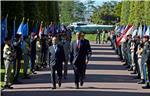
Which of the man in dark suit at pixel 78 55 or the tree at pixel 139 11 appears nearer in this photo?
the man in dark suit at pixel 78 55

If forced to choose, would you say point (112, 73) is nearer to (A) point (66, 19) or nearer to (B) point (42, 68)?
(B) point (42, 68)

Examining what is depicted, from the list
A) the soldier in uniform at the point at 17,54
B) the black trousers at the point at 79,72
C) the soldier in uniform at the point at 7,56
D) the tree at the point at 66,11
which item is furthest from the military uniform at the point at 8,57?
the tree at the point at 66,11

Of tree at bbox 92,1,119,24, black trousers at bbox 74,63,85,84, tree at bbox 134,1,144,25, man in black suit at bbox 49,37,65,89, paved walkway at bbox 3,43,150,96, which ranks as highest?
tree at bbox 92,1,119,24

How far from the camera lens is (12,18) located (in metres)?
32.7

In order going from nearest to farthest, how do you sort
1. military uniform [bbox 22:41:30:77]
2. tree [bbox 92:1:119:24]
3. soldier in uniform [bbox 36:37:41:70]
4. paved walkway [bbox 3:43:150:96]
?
paved walkway [bbox 3:43:150:96] → military uniform [bbox 22:41:30:77] → soldier in uniform [bbox 36:37:41:70] → tree [bbox 92:1:119:24]

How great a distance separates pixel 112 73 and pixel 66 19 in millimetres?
114940

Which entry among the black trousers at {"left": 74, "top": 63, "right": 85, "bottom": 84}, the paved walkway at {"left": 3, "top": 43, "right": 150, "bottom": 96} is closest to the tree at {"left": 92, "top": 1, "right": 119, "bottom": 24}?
the paved walkway at {"left": 3, "top": 43, "right": 150, "bottom": 96}

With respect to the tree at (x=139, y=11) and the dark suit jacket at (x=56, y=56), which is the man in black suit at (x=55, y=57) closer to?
the dark suit jacket at (x=56, y=56)

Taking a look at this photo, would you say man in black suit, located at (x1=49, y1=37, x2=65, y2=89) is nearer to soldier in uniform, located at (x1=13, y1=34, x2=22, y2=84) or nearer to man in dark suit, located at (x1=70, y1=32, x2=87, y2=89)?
man in dark suit, located at (x1=70, y1=32, x2=87, y2=89)

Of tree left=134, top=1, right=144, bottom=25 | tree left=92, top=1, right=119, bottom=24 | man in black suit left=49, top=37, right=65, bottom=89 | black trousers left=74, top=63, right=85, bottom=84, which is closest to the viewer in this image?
man in black suit left=49, top=37, right=65, bottom=89

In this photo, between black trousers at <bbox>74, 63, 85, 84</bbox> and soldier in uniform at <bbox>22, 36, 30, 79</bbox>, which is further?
soldier in uniform at <bbox>22, 36, 30, 79</bbox>

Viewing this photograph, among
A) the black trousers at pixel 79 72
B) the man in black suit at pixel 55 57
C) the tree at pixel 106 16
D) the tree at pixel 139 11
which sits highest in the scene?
the tree at pixel 106 16

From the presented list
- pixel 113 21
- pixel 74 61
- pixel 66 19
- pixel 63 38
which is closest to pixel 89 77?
pixel 63 38

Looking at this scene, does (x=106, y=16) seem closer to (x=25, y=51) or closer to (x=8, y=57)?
(x=25, y=51)
